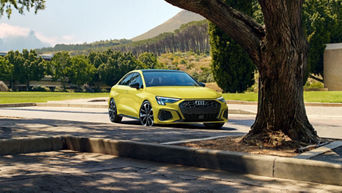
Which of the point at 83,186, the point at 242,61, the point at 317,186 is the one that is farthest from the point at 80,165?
the point at 242,61

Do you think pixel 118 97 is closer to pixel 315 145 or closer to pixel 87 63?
pixel 315 145

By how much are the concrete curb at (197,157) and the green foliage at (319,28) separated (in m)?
32.1

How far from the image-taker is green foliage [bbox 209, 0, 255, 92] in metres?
32.3

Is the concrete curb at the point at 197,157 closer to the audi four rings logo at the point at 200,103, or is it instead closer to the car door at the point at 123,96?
the audi four rings logo at the point at 200,103

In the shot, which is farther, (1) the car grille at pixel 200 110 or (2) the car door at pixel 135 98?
(2) the car door at pixel 135 98

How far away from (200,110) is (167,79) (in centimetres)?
203

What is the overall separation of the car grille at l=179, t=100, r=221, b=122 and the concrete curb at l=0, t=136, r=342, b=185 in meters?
3.34

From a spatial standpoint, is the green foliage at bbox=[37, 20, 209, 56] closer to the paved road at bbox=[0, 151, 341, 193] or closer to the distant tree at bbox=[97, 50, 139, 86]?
the distant tree at bbox=[97, 50, 139, 86]

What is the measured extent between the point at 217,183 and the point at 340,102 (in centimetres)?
1742

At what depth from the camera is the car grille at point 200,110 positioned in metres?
10.6

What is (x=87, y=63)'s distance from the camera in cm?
7719

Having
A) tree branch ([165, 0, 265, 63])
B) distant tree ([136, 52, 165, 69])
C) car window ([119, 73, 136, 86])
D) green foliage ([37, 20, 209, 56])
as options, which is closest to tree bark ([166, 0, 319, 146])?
tree branch ([165, 0, 265, 63])

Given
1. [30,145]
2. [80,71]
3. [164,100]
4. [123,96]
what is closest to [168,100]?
[164,100]

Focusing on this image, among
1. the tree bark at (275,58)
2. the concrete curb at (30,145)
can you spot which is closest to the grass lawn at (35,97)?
the concrete curb at (30,145)
